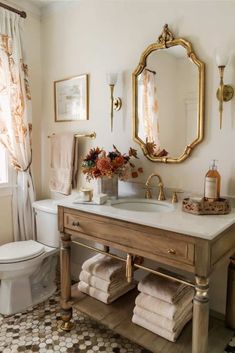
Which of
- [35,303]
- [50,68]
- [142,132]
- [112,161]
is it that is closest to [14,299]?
[35,303]

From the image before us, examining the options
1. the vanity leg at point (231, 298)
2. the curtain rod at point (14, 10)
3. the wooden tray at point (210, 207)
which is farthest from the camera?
the curtain rod at point (14, 10)

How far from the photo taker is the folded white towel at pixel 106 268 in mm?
1892

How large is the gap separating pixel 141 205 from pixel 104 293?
0.65 metres

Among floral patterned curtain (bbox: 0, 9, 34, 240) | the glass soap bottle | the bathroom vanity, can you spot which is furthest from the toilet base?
the glass soap bottle

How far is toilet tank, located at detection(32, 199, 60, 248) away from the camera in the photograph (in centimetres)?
238

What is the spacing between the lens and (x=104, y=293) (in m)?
1.89

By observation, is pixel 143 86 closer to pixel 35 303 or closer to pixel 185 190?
pixel 185 190

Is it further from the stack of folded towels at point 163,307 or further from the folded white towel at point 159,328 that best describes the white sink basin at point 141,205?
the folded white towel at point 159,328

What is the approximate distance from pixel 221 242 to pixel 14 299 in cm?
159

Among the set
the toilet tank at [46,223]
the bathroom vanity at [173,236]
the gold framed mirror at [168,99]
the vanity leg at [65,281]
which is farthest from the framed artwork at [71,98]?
the vanity leg at [65,281]

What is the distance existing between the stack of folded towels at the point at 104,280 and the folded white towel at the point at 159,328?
259 millimetres

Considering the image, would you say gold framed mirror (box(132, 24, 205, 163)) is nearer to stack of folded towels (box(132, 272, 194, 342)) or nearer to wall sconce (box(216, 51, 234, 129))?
wall sconce (box(216, 51, 234, 129))

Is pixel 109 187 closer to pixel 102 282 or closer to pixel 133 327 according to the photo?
pixel 102 282

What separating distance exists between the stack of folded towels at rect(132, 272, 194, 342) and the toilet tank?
99 cm
